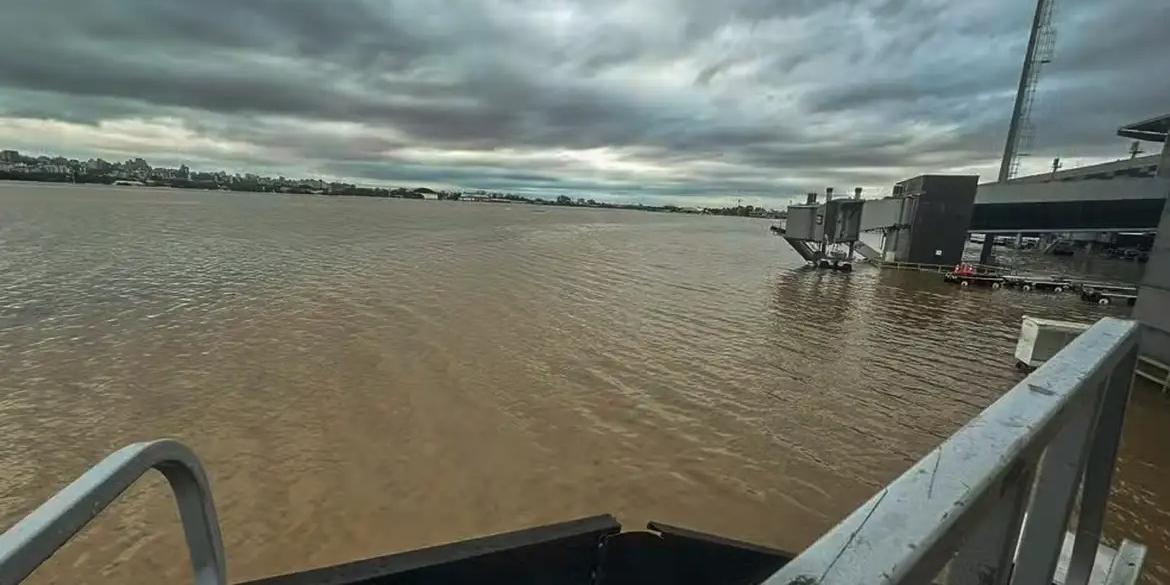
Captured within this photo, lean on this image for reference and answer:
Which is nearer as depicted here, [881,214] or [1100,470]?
A: [1100,470]

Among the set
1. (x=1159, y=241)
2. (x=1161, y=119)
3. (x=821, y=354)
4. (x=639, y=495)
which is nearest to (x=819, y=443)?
(x=639, y=495)

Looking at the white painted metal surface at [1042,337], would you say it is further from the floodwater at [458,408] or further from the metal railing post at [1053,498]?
the metal railing post at [1053,498]

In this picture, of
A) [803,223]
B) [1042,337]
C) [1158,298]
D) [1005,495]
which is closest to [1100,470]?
[1005,495]

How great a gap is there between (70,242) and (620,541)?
126ft

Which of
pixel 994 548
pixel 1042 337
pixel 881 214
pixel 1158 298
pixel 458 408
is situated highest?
pixel 881 214

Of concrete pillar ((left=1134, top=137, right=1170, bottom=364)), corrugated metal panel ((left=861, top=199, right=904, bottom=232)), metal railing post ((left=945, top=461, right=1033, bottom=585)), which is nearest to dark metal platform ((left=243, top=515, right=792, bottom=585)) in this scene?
metal railing post ((left=945, top=461, right=1033, bottom=585))

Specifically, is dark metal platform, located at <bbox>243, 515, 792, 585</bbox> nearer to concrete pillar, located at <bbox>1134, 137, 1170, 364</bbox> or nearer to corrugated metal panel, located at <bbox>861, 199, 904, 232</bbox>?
concrete pillar, located at <bbox>1134, 137, 1170, 364</bbox>

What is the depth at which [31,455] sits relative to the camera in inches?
288

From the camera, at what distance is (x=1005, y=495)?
1021 millimetres

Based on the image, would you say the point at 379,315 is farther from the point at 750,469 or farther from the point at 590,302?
the point at 750,469

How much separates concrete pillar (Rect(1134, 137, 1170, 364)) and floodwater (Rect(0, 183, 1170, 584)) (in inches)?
52.7

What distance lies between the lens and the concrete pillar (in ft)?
39.5

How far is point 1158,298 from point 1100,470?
1512 cm

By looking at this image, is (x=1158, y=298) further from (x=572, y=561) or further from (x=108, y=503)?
(x=108, y=503)
